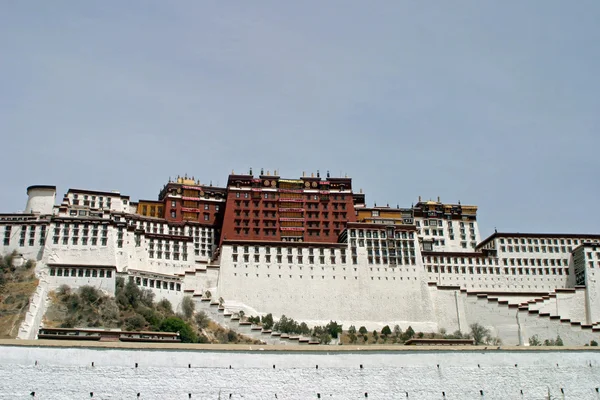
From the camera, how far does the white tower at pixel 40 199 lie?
96.0 metres

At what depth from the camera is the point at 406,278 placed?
9512cm

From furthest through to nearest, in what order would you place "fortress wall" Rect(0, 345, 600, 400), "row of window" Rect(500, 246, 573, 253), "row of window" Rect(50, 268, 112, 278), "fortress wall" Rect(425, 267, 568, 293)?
"row of window" Rect(500, 246, 573, 253) → "fortress wall" Rect(425, 267, 568, 293) → "row of window" Rect(50, 268, 112, 278) → "fortress wall" Rect(0, 345, 600, 400)

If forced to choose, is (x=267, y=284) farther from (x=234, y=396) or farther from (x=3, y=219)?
(x=234, y=396)

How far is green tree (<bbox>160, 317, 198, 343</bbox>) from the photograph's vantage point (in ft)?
236

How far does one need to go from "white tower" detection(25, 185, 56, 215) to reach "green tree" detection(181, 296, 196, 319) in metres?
24.1

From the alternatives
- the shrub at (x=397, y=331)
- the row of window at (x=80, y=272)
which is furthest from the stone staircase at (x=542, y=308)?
the row of window at (x=80, y=272)

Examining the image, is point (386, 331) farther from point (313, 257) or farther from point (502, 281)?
point (502, 281)

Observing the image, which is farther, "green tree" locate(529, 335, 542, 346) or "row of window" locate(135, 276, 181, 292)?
"green tree" locate(529, 335, 542, 346)

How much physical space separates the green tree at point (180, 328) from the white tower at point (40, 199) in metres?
30.2

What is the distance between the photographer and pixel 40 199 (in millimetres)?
96625

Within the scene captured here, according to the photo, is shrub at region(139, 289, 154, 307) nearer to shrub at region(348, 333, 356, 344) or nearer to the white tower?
the white tower

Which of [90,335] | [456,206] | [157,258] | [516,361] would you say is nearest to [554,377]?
[516,361]

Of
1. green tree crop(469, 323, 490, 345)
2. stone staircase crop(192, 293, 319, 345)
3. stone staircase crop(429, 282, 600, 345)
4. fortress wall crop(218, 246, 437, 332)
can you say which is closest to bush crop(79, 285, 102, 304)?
stone staircase crop(192, 293, 319, 345)

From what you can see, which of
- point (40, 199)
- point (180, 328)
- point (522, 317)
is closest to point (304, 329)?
point (180, 328)
